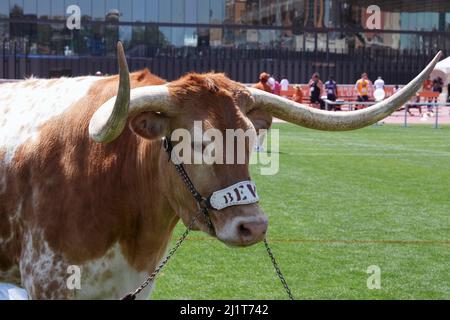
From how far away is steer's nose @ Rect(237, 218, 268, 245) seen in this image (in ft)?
14.1

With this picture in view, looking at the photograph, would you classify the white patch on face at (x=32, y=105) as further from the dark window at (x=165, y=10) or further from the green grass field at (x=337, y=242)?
the dark window at (x=165, y=10)

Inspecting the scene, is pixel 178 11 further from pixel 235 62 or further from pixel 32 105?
pixel 32 105

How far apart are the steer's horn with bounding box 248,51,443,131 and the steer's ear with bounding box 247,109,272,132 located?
30mm

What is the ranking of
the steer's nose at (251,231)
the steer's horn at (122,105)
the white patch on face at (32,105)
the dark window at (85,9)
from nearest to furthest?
the steer's horn at (122,105)
the steer's nose at (251,231)
the white patch on face at (32,105)
the dark window at (85,9)

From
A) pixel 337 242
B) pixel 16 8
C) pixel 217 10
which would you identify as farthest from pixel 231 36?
pixel 337 242

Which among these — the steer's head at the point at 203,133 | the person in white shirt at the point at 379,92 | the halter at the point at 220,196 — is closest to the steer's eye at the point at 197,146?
the steer's head at the point at 203,133

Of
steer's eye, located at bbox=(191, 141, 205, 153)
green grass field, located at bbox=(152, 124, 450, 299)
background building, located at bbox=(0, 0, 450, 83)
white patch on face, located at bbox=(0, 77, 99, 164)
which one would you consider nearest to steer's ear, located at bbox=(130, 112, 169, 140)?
steer's eye, located at bbox=(191, 141, 205, 153)

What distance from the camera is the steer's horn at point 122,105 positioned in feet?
13.3

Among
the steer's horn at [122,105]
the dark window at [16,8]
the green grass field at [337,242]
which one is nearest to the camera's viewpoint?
the steer's horn at [122,105]

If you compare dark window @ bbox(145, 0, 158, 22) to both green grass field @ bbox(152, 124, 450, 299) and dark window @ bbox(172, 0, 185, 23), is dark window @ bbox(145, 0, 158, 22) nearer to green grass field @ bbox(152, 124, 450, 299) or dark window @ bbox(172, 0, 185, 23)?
dark window @ bbox(172, 0, 185, 23)

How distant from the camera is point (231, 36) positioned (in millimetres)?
52406

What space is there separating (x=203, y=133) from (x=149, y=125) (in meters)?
0.30

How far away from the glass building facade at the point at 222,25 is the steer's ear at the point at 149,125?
151 feet
